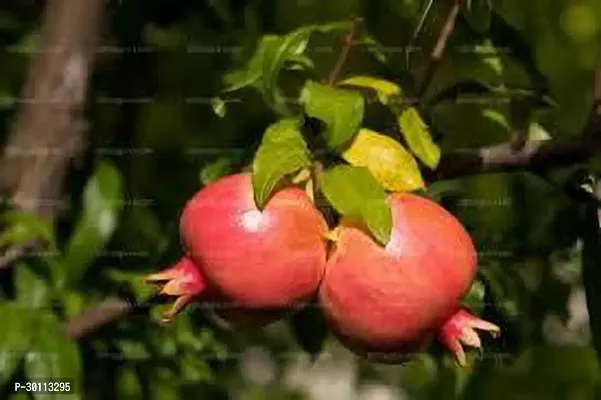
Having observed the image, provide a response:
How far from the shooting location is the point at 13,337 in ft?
2.60

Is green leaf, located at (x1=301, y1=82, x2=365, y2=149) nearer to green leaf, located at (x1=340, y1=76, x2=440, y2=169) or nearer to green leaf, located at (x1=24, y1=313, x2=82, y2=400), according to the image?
green leaf, located at (x1=340, y1=76, x2=440, y2=169)

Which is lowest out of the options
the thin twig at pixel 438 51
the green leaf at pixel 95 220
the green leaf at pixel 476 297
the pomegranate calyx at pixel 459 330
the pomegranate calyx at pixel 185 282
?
the green leaf at pixel 95 220

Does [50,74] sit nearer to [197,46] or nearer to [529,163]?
[197,46]

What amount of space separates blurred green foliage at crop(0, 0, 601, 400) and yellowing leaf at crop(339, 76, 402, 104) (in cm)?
1

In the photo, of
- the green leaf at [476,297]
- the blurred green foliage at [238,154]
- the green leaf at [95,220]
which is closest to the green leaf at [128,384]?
the blurred green foliage at [238,154]

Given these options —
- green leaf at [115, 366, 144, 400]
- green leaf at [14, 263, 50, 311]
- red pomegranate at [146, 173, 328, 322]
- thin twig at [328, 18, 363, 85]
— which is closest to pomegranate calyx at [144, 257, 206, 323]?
red pomegranate at [146, 173, 328, 322]

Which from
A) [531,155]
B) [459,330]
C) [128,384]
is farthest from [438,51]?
[128,384]

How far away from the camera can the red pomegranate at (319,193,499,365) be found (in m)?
0.60

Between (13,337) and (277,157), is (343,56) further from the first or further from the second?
(13,337)

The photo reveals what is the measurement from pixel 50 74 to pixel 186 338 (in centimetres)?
19

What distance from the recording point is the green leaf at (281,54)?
2.35ft

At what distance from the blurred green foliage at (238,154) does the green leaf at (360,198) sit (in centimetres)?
9

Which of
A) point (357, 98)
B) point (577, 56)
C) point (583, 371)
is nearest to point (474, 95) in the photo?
point (357, 98)

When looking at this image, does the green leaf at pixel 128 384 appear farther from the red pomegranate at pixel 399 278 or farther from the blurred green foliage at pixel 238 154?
the red pomegranate at pixel 399 278
